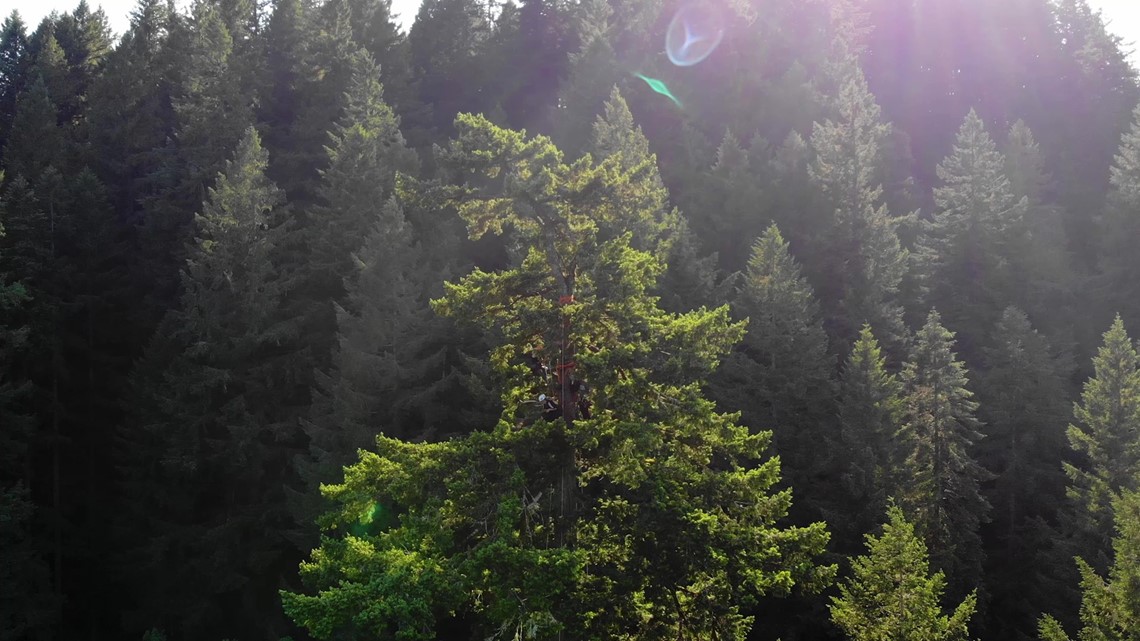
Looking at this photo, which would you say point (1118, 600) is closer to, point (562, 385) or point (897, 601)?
point (897, 601)

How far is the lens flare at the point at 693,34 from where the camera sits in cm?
4666

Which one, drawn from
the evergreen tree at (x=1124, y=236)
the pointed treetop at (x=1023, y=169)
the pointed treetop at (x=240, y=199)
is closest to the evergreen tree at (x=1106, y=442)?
the evergreen tree at (x=1124, y=236)

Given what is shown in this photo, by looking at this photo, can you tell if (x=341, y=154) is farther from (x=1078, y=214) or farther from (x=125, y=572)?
(x=1078, y=214)

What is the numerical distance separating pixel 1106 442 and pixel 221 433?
1123 inches

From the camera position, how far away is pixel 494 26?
61344 mm

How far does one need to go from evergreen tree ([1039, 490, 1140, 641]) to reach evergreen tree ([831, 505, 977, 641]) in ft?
8.94

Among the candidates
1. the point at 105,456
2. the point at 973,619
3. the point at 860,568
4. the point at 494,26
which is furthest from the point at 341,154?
the point at 494,26

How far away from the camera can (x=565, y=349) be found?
14000mm

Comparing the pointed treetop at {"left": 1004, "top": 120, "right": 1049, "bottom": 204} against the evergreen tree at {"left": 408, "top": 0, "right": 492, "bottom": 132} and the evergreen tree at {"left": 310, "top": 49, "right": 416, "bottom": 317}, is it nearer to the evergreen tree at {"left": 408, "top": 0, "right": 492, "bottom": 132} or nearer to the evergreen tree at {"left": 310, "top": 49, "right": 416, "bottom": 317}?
the evergreen tree at {"left": 310, "top": 49, "right": 416, "bottom": 317}

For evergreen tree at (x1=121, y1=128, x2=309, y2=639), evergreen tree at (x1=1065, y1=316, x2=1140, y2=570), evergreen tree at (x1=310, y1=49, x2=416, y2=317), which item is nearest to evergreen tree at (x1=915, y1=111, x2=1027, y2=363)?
evergreen tree at (x1=1065, y1=316, x2=1140, y2=570)

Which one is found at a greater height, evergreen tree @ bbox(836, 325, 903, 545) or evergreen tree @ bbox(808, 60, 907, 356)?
evergreen tree @ bbox(808, 60, 907, 356)

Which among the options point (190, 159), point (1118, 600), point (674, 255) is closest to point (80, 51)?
point (190, 159)

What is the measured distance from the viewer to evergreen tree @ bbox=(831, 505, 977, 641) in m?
15.4

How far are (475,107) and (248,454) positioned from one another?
29.3m
